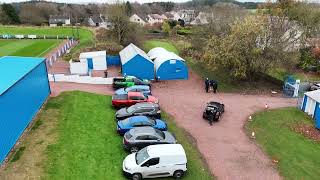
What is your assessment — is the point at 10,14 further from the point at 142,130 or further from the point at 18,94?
the point at 142,130

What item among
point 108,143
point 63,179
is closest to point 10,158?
point 63,179

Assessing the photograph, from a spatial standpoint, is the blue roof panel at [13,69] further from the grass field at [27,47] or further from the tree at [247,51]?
the grass field at [27,47]

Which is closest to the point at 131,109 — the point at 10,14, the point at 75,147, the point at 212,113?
the point at 75,147

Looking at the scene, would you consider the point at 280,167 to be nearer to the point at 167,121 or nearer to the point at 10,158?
the point at 167,121

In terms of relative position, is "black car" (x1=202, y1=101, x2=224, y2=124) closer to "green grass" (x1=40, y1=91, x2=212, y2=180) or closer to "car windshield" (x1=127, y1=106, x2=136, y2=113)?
"green grass" (x1=40, y1=91, x2=212, y2=180)

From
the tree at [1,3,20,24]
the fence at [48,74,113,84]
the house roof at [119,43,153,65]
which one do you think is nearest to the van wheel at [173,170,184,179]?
the fence at [48,74,113,84]

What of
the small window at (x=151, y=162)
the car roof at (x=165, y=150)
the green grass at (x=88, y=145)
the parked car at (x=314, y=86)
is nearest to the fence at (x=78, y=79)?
the green grass at (x=88, y=145)
